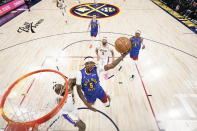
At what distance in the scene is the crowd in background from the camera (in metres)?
11.3

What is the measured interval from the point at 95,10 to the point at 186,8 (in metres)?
7.67

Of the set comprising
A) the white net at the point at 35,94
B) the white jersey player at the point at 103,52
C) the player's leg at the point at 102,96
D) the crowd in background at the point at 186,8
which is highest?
the crowd in background at the point at 186,8

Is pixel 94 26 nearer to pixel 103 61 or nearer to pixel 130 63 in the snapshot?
pixel 103 61

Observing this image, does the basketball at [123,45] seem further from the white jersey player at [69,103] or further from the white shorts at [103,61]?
the white shorts at [103,61]

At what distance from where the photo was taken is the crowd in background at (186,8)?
11298mm

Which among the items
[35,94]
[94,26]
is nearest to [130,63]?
[94,26]

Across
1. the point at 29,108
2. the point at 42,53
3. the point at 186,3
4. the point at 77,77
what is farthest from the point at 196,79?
the point at 186,3

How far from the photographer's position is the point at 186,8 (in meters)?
12.0

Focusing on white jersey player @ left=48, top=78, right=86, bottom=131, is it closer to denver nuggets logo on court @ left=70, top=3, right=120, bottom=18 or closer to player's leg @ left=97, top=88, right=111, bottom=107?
player's leg @ left=97, top=88, right=111, bottom=107

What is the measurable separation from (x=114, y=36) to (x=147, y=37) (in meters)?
2.04

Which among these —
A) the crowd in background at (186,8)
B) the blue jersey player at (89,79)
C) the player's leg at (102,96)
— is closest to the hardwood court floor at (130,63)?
the player's leg at (102,96)

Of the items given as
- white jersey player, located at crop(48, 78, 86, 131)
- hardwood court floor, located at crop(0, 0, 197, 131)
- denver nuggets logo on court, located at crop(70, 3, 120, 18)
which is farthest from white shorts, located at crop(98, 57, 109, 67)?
denver nuggets logo on court, located at crop(70, 3, 120, 18)

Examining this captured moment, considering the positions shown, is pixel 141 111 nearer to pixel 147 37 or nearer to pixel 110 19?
pixel 147 37

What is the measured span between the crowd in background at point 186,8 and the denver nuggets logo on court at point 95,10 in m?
5.28
